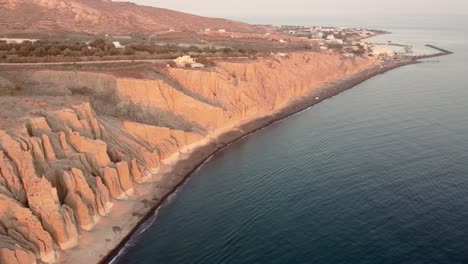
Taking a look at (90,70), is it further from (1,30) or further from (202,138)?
(1,30)

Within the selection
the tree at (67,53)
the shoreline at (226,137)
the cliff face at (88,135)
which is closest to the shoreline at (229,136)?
the shoreline at (226,137)

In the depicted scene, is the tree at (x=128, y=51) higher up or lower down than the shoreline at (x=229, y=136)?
higher up

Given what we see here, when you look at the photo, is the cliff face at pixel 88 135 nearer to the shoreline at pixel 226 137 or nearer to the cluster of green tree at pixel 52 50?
the shoreline at pixel 226 137

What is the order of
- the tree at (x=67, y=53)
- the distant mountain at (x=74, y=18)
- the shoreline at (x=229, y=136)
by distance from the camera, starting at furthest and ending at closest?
the distant mountain at (x=74, y=18), the tree at (x=67, y=53), the shoreline at (x=229, y=136)

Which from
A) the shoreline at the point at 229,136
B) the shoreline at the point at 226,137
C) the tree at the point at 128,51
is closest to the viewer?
the shoreline at the point at 226,137

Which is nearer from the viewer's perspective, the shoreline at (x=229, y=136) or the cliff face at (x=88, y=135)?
the cliff face at (x=88, y=135)

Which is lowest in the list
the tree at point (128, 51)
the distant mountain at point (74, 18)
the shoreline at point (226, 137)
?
the shoreline at point (226, 137)

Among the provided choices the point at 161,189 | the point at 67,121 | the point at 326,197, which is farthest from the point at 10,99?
the point at 326,197

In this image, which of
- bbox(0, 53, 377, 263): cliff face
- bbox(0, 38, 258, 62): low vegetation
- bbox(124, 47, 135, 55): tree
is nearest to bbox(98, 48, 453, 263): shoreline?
bbox(0, 53, 377, 263): cliff face
